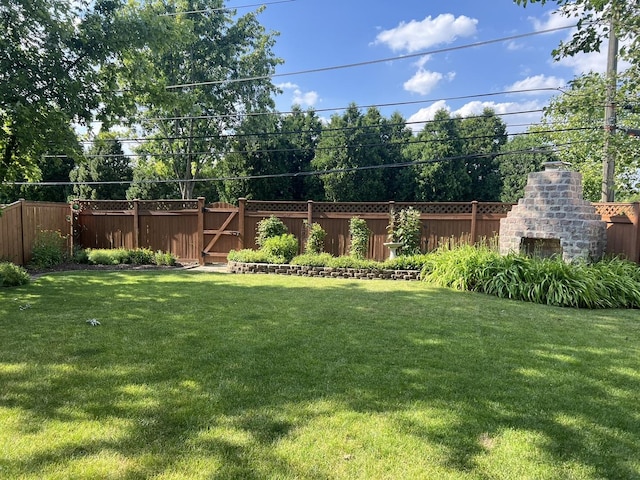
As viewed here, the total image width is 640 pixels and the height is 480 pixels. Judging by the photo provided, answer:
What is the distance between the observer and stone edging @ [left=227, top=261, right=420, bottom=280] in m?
8.94

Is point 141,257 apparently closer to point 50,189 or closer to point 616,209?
point 616,209

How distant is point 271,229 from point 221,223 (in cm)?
191

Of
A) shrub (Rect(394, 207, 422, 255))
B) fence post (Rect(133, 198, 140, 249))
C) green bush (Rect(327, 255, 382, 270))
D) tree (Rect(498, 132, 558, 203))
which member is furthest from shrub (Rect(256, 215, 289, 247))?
tree (Rect(498, 132, 558, 203))

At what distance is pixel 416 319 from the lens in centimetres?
512

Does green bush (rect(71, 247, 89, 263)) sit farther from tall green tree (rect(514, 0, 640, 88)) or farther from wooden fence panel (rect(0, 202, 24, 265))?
tall green tree (rect(514, 0, 640, 88))

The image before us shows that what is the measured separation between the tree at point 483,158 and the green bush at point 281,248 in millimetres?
16271

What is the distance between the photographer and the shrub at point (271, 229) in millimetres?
10961

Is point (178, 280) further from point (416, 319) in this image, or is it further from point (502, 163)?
point (502, 163)

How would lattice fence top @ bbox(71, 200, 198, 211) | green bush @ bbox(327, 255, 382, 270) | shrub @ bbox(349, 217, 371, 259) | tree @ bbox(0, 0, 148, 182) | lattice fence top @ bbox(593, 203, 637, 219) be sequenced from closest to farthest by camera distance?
tree @ bbox(0, 0, 148, 182) < lattice fence top @ bbox(593, 203, 637, 219) < green bush @ bbox(327, 255, 382, 270) < shrub @ bbox(349, 217, 371, 259) < lattice fence top @ bbox(71, 200, 198, 211)

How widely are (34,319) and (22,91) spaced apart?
3.04m

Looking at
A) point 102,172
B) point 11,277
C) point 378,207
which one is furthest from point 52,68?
point 102,172

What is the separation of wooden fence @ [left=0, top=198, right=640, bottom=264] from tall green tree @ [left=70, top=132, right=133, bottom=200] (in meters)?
7.61

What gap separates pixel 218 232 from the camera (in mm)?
11828

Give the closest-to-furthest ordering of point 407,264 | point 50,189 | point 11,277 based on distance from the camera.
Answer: point 11,277 < point 407,264 < point 50,189
